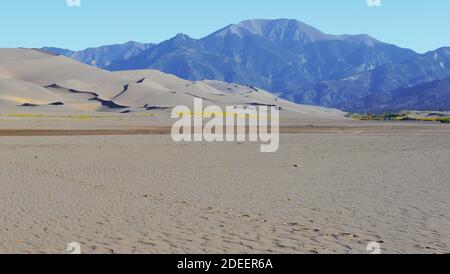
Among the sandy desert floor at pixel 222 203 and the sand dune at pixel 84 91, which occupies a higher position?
the sand dune at pixel 84 91

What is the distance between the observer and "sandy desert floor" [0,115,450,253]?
28.8ft

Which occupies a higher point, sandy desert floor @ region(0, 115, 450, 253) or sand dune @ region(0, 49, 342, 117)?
sand dune @ region(0, 49, 342, 117)

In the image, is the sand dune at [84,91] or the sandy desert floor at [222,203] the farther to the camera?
the sand dune at [84,91]

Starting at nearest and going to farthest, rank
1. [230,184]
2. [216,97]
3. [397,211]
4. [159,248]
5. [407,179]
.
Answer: [159,248] < [397,211] < [230,184] < [407,179] < [216,97]

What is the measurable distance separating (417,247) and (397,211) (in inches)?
123

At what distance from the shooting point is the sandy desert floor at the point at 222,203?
878cm

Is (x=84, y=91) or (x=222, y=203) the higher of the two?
(x=84, y=91)

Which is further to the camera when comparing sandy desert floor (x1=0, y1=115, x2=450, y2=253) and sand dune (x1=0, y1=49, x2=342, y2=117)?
sand dune (x1=0, y1=49, x2=342, y2=117)

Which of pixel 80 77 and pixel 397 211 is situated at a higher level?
pixel 80 77

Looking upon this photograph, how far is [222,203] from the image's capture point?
40.7ft
